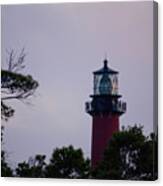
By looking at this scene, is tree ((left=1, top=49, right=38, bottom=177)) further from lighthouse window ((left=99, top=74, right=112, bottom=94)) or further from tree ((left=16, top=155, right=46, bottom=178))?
lighthouse window ((left=99, top=74, right=112, bottom=94))

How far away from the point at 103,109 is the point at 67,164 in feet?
0.92

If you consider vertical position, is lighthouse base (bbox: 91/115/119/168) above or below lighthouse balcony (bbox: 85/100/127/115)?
below

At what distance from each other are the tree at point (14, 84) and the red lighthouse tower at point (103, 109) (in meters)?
0.28

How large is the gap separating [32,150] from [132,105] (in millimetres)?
473

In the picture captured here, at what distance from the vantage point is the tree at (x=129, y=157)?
274cm

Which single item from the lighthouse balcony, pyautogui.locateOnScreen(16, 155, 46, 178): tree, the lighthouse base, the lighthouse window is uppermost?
the lighthouse window

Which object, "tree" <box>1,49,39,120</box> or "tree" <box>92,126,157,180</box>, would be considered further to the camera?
"tree" <box>1,49,39,120</box>

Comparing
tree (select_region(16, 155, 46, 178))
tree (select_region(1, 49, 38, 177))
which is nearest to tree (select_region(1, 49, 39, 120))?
tree (select_region(1, 49, 38, 177))

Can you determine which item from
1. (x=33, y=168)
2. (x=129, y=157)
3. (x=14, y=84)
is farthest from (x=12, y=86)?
(x=129, y=157)

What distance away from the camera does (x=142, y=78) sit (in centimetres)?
274

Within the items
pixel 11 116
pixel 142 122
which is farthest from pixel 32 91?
pixel 142 122

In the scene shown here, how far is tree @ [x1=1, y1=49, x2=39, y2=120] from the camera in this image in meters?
2.86

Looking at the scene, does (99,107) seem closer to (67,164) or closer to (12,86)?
(67,164)

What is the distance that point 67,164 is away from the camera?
2.82 meters
